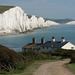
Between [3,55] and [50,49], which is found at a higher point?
[3,55]

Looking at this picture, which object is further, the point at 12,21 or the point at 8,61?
the point at 12,21

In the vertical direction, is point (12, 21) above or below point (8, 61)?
above

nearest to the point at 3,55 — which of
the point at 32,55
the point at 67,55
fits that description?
the point at 32,55

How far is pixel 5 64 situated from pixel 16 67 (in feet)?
2.64

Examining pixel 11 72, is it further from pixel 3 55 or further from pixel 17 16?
pixel 17 16

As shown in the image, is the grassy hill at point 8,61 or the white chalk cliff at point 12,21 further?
the white chalk cliff at point 12,21

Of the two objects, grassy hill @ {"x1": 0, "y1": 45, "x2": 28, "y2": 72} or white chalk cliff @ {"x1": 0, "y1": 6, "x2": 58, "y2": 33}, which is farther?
white chalk cliff @ {"x1": 0, "y1": 6, "x2": 58, "y2": 33}

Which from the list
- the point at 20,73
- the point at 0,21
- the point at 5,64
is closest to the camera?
the point at 20,73

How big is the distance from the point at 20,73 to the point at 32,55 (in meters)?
9.46

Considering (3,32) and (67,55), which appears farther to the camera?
(3,32)

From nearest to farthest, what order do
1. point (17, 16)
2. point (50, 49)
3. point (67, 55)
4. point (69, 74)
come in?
point (69, 74), point (67, 55), point (50, 49), point (17, 16)

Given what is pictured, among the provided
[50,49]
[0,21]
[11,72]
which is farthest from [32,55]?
[0,21]

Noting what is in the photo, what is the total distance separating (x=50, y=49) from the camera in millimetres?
40438

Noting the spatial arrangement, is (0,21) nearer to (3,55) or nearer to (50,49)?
(50,49)
